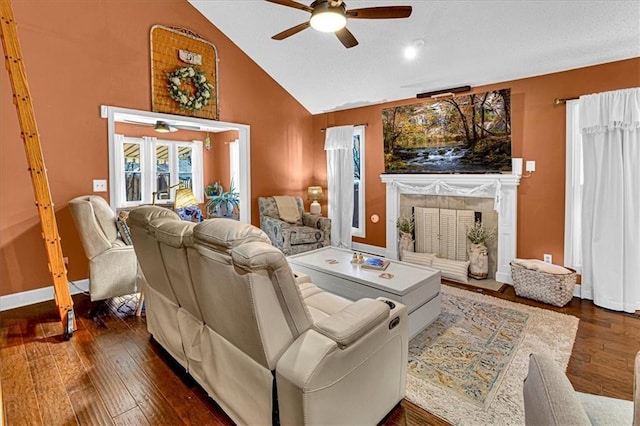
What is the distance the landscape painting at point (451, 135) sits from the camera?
4074 millimetres

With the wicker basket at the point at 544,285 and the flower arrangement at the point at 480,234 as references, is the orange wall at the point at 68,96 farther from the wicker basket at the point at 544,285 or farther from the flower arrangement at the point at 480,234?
the wicker basket at the point at 544,285

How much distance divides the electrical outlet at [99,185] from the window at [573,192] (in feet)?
17.1

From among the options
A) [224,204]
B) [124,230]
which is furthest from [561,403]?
[224,204]

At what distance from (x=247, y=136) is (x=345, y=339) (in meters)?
4.42

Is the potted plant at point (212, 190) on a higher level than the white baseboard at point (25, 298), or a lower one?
higher

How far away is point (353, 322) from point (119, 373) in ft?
5.71

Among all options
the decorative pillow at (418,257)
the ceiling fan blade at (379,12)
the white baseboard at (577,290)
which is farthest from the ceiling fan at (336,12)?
the white baseboard at (577,290)

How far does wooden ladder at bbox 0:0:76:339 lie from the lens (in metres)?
2.38

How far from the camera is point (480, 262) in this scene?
4.21 m

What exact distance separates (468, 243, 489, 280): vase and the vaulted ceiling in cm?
210

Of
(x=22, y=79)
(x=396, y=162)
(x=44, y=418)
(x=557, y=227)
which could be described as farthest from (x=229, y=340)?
(x=396, y=162)

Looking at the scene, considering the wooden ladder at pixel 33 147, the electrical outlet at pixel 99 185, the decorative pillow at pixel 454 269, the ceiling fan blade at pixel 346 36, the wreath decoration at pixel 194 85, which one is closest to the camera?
the wooden ladder at pixel 33 147

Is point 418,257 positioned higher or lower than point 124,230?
lower

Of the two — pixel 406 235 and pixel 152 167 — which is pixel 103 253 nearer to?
pixel 406 235
